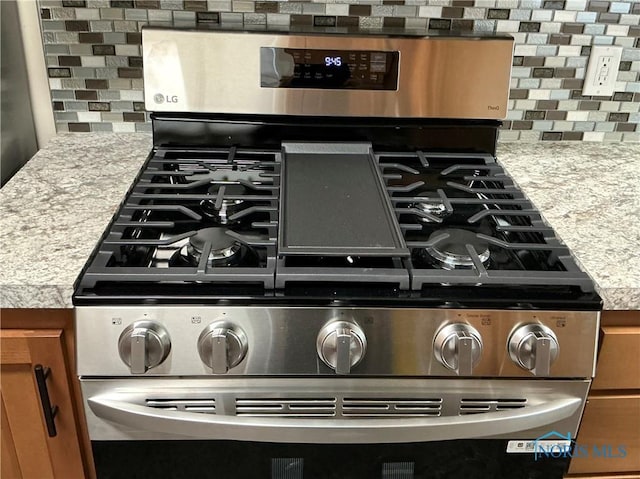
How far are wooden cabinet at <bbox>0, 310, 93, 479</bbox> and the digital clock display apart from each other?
666mm

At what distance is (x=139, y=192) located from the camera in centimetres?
122

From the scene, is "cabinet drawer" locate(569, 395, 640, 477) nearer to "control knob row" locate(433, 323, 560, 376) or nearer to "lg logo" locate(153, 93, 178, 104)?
"control knob row" locate(433, 323, 560, 376)

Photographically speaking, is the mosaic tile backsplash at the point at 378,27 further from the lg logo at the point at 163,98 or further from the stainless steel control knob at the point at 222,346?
the stainless steel control knob at the point at 222,346

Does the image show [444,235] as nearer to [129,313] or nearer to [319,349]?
[319,349]

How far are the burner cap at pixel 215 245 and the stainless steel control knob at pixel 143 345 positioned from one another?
139 millimetres

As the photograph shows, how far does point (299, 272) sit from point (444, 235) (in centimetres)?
Result: 27

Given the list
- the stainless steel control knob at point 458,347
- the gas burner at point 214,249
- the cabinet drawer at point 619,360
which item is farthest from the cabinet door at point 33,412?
the cabinet drawer at point 619,360

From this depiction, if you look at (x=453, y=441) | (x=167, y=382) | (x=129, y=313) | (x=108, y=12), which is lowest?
(x=453, y=441)

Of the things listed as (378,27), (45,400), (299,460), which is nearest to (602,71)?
(378,27)

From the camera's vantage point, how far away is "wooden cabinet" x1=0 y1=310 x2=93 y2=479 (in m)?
1.00

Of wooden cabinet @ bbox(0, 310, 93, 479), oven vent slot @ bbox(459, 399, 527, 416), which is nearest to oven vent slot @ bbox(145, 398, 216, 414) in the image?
wooden cabinet @ bbox(0, 310, 93, 479)

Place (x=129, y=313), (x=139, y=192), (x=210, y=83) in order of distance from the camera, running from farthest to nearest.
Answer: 1. (x=210, y=83)
2. (x=139, y=192)
3. (x=129, y=313)

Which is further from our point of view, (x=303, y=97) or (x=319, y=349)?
(x=303, y=97)

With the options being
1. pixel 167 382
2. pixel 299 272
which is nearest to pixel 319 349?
pixel 299 272
